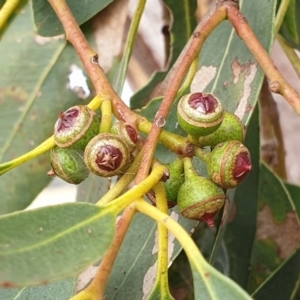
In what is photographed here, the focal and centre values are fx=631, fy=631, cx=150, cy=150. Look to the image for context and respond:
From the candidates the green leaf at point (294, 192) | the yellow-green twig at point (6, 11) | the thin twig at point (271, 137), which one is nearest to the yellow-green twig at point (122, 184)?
the yellow-green twig at point (6, 11)

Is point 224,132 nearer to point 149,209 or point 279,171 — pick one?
point 149,209

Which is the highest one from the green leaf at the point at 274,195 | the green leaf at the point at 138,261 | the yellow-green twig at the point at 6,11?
the yellow-green twig at the point at 6,11

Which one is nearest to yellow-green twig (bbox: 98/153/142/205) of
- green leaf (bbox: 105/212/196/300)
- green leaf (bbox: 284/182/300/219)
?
green leaf (bbox: 105/212/196/300)

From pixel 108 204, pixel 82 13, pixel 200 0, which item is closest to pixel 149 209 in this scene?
pixel 108 204

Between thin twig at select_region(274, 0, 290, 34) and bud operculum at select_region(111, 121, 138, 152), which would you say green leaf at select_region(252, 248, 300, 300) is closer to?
thin twig at select_region(274, 0, 290, 34)

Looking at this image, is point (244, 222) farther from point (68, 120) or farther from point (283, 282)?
point (68, 120)

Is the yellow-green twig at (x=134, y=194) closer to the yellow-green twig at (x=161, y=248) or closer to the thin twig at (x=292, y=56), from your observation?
the yellow-green twig at (x=161, y=248)
